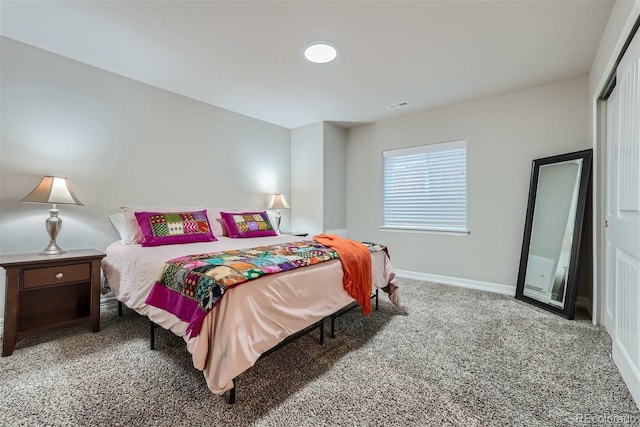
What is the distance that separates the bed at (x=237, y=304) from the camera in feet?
4.54

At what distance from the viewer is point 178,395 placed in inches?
60.6

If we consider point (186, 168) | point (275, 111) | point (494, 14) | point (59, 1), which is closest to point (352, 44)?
point (494, 14)

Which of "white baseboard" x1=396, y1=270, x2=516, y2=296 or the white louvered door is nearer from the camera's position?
the white louvered door

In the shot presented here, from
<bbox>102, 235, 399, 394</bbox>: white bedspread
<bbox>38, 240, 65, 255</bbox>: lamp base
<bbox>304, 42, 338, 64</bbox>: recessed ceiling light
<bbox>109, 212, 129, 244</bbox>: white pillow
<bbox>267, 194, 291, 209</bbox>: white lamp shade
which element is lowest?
<bbox>102, 235, 399, 394</bbox>: white bedspread

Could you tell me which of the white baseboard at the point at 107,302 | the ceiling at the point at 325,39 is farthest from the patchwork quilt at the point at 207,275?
the ceiling at the point at 325,39

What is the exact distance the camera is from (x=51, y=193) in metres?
2.29

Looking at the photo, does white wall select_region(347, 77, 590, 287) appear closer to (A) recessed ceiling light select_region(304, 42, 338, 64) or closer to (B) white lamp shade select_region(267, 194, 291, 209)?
(B) white lamp shade select_region(267, 194, 291, 209)

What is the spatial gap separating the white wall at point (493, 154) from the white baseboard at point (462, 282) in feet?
0.14

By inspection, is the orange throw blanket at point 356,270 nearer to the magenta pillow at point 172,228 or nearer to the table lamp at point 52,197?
the magenta pillow at point 172,228

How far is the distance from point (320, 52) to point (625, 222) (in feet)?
8.20

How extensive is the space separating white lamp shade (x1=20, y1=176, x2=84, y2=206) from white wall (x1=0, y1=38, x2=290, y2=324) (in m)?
0.29

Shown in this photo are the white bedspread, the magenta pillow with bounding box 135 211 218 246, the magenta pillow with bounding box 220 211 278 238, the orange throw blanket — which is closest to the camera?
the white bedspread

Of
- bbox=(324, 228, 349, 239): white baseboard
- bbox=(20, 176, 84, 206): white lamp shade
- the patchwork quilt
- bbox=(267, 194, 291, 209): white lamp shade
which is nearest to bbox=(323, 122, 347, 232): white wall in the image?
bbox=(324, 228, 349, 239): white baseboard

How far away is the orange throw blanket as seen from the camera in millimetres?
2221
